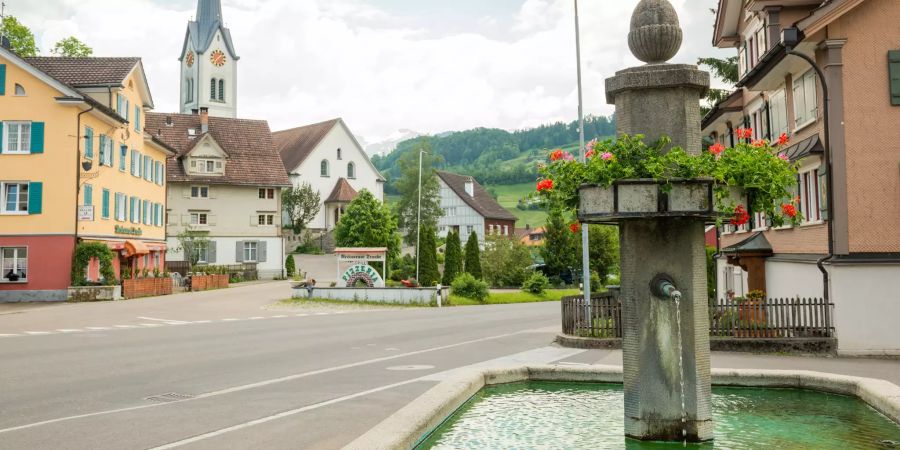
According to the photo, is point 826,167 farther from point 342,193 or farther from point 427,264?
point 342,193

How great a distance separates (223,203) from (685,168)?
200 ft

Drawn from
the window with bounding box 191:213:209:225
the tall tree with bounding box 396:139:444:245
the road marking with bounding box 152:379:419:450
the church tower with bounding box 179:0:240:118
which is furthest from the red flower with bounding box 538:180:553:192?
the church tower with bounding box 179:0:240:118

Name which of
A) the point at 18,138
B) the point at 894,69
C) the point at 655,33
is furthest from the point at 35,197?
the point at 655,33

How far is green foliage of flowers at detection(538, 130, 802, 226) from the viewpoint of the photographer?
732 cm

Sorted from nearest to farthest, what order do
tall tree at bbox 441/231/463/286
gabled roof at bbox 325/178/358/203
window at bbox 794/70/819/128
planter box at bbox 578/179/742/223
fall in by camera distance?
planter box at bbox 578/179/742/223 → window at bbox 794/70/819/128 → tall tree at bbox 441/231/463/286 → gabled roof at bbox 325/178/358/203

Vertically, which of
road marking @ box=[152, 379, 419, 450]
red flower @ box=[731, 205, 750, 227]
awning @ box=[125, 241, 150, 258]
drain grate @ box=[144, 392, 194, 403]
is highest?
awning @ box=[125, 241, 150, 258]

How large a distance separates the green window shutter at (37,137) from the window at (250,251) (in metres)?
29.0

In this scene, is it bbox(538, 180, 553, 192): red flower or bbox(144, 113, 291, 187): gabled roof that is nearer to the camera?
bbox(538, 180, 553, 192): red flower

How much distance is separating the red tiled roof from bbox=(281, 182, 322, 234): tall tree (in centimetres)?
419

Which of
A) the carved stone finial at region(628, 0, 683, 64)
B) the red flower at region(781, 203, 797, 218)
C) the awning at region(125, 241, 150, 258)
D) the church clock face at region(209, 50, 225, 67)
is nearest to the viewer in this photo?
the red flower at region(781, 203, 797, 218)

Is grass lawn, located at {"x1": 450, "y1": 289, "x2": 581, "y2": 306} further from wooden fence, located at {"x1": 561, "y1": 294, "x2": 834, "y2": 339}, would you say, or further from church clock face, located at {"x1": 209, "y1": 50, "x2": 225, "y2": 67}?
church clock face, located at {"x1": 209, "y1": 50, "x2": 225, "y2": 67}

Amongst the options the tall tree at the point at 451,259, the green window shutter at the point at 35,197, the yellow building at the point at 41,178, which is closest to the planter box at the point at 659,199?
the yellow building at the point at 41,178

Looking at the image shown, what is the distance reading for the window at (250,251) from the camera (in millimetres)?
64688

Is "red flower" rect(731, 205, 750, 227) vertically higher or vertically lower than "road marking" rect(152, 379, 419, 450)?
higher
